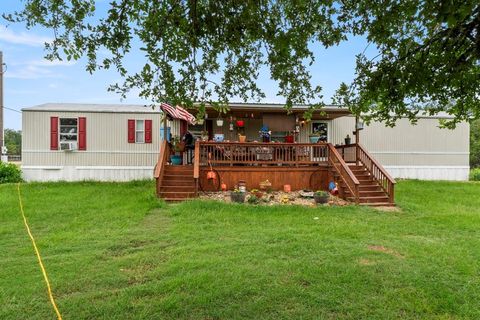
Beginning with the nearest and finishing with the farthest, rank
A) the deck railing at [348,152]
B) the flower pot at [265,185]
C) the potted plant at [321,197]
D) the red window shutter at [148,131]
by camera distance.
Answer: the potted plant at [321,197]
the flower pot at [265,185]
the deck railing at [348,152]
the red window shutter at [148,131]

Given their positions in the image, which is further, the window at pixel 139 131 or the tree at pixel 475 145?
the tree at pixel 475 145

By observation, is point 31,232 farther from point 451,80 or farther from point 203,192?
point 451,80

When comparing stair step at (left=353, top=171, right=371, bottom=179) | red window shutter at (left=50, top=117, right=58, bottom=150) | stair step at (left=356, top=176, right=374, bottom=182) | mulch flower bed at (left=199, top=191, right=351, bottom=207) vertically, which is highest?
red window shutter at (left=50, top=117, right=58, bottom=150)

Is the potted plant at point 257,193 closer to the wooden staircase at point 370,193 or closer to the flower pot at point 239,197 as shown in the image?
the flower pot at point 239,197

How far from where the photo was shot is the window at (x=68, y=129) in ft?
48.3

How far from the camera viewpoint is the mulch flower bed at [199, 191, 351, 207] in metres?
9.67

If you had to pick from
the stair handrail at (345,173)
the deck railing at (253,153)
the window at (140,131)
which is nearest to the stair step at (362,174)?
the stair handrail at (345,173)

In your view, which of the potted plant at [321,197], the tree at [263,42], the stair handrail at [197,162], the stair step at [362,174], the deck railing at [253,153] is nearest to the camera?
the tree at [263,42]

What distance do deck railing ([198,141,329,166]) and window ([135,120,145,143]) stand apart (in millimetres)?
4609

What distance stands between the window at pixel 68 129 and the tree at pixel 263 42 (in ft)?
39.2

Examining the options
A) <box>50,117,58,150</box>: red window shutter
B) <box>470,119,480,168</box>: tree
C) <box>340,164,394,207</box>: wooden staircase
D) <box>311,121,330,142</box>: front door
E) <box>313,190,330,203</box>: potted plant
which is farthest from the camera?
<box>470,119,480,168</box>: tree

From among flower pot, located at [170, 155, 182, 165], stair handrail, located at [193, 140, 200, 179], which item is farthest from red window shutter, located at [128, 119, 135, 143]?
stair handrail, located at [193, 140, 200, 179]

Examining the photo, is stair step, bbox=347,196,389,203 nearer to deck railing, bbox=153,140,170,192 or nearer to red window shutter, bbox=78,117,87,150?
deck railing, bbox=153,140,170,192

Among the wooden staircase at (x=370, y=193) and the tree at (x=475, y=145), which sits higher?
the tree at (x=475, y=145)
